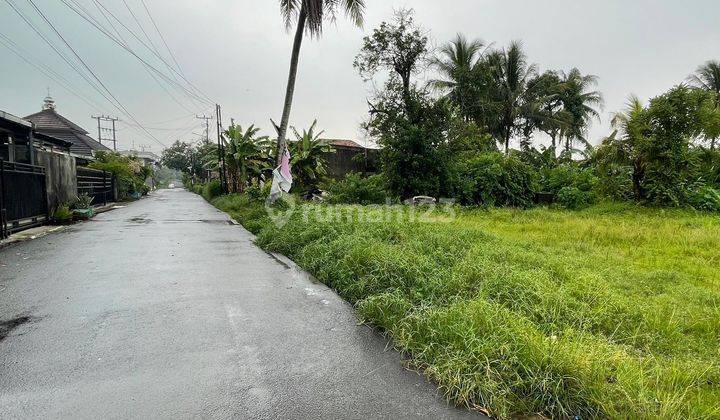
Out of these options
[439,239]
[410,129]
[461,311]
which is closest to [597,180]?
[410,129]

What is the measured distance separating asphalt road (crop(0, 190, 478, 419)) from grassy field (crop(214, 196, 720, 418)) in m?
0.30

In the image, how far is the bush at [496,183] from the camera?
13.1m

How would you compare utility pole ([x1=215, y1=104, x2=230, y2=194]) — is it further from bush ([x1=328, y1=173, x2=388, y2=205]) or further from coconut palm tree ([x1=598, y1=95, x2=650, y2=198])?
coconut palm tree ([x1=598, y1=95, x2=650, y2=198])

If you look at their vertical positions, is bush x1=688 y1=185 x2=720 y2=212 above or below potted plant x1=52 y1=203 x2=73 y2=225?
above

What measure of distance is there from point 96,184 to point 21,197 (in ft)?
35.6

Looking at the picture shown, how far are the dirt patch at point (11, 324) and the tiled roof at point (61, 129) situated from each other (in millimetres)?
32351

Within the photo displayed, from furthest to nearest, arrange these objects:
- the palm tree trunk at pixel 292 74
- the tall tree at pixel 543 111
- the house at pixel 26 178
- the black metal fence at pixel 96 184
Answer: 1. the tall tree at pixel 543 111
2. the black metal fence at pixel 96 184
3. the palm tree trunk at pixel 292 74
4. the house at pixel 26 178

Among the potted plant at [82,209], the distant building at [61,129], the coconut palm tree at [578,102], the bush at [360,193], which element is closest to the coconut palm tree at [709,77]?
the coconut palm tree at [578,102]

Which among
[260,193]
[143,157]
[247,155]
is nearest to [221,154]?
[247,155]

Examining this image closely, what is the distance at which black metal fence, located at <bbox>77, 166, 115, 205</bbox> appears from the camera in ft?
53.0

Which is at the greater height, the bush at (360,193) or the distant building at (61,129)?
the distant building at (61,129)

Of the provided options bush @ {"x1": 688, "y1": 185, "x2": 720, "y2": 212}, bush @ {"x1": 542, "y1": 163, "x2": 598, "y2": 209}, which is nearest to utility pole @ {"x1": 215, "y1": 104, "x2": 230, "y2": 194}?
bush @ {"x1": 542, "y1": 163, "x2": 598, "y2": 209}

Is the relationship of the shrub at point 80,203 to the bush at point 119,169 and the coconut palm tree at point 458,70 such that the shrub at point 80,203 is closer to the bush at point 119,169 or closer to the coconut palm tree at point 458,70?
the bush at point 119,169

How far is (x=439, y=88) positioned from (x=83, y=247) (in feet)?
65.3
